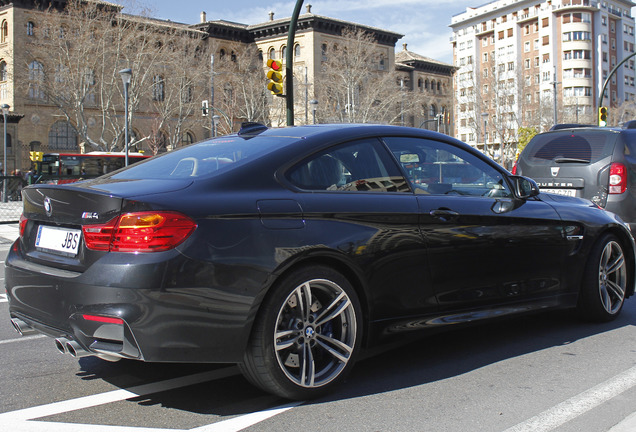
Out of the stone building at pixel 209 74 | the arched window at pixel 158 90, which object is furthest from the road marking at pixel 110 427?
the arched window at pixel 158 90

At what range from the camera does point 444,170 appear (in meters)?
4.49

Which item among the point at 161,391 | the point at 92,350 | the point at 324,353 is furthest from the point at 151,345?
the point at 324,353

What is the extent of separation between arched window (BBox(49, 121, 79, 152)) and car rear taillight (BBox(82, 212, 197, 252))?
56.2 metres

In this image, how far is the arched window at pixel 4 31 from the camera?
53.1 m

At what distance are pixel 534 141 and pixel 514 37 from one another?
102 m

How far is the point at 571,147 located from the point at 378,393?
5933 mm

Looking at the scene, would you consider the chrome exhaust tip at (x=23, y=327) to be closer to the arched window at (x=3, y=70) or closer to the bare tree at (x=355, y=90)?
the bare tree at (x=355, y=90)

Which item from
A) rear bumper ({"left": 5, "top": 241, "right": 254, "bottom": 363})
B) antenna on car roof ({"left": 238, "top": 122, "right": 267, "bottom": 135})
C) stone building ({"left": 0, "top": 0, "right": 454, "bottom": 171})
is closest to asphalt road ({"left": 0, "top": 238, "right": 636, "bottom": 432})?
rear bumper ({"left": 5, "top": 241, "right": 254, "bottom": 363})

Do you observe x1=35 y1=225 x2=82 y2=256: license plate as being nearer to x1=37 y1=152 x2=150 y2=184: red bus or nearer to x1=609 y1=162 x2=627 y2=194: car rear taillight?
x1=609 y1=162 x2=627 y2=194: car rear taillight

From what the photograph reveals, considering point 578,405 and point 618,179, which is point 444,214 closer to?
point 578,405

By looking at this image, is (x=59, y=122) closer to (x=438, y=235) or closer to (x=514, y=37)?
(x=438, y=235)

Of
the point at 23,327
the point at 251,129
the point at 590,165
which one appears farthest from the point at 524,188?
the point at 590,165

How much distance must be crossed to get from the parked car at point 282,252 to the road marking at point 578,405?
0.82 metres

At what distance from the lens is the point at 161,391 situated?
147 inches
